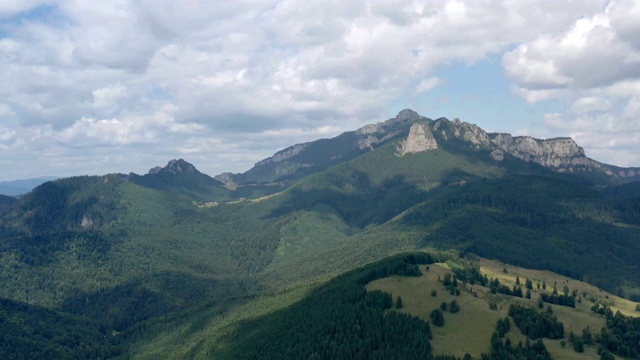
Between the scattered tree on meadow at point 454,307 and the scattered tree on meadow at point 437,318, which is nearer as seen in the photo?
the scattered tree on meadow at point 437,318

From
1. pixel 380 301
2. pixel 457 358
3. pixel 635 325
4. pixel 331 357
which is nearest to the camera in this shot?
pixel 457 358

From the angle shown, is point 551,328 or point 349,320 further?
point 349,320

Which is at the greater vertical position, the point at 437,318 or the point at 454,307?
the point at 454,307

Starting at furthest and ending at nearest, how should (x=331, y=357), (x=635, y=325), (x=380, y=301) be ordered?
1. (x=380, y=301)
2. (x=635, y=325)
3. (x=331, y=357)

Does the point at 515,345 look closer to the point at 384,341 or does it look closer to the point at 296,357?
the point at 384,341

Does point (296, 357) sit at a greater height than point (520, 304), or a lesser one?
lesser

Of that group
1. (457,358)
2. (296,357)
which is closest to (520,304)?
(457,358)

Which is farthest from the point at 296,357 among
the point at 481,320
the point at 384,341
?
the point at 481,320

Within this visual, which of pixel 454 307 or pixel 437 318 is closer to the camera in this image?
pixel 437 318

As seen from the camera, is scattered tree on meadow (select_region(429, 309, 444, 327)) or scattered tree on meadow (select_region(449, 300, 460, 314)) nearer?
scattered tree on meadow (select_region(429, 309, 444, 327))
